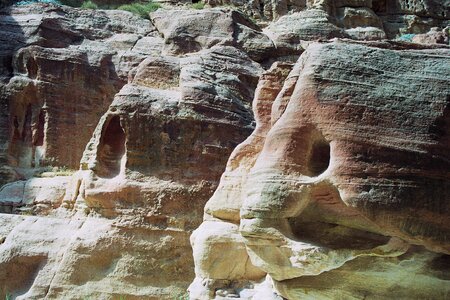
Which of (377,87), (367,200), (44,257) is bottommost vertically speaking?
(44,257)

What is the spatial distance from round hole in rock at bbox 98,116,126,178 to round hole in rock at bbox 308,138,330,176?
4.44 metres

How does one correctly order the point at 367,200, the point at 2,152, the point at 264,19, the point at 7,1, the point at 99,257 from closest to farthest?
the point at 367,200
the point at 99,257
the point at 2,152
the point at 7,1
the point at 264,19

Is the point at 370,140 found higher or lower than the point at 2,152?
higher

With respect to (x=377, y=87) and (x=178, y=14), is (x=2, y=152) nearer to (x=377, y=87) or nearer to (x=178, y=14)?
(x=178, y=14)

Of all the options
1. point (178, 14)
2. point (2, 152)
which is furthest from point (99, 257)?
point (178, 14)

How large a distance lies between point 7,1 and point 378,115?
1553cm

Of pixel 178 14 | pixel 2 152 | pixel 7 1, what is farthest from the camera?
pixel 7 1

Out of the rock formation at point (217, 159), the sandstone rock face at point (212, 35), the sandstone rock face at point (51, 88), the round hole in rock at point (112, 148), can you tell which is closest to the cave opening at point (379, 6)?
the rock formation at point (217, 159)

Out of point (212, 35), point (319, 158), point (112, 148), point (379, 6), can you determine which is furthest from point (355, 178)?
point (379, 6)

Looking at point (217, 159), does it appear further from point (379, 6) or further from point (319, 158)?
point (379, 6)

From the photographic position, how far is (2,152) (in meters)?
13.8

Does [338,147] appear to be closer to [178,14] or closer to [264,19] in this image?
[178,14]

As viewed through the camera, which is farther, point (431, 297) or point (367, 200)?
point (431, 297)

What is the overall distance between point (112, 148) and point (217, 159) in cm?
173
